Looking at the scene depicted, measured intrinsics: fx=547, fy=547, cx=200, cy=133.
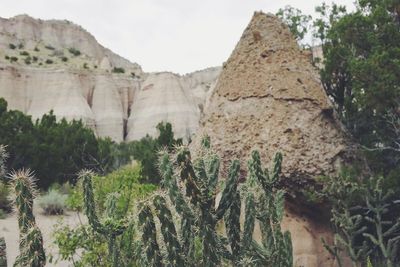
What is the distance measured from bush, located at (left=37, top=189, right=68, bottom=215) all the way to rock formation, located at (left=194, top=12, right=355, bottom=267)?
7.39 meters

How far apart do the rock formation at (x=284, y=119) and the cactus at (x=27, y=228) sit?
18.9 ft

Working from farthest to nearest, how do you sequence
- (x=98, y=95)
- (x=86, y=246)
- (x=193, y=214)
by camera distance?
(x=98, y=95) < (x=86, y=246) < (x=193, y=214)

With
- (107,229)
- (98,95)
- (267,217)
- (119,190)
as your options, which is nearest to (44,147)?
(119,190)

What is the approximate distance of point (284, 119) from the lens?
11.0 metres

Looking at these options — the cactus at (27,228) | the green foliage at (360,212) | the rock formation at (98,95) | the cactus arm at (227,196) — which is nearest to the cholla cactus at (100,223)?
the cactus at (27,228)

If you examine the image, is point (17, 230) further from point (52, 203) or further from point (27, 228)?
point (27, 228)

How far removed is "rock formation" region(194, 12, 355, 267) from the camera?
1070 cm

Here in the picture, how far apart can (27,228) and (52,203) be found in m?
12.5

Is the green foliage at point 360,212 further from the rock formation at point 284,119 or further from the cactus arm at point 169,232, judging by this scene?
the cactus arm at point 169,232

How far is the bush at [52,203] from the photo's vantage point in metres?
17.3

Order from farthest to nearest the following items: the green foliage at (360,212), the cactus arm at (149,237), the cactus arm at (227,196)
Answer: the green foliage at (360,212) → the cactus arm at (227,196) → the cactus arm at (149,237)

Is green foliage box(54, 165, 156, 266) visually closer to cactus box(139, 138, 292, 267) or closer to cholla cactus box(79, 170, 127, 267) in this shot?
cholla cactus box(79, 170, 127, 267)

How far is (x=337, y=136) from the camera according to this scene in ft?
37.0

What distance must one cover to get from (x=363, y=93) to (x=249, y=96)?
7.58 ft
